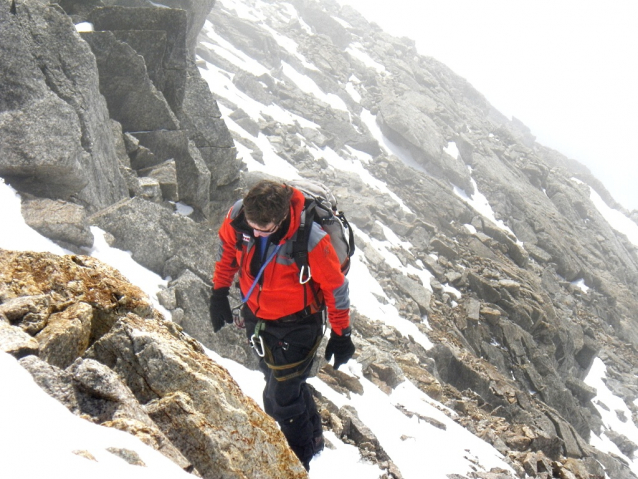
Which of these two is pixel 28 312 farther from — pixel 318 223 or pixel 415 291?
pixel 415 291

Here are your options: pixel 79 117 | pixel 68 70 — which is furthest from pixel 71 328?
pixel 68 70

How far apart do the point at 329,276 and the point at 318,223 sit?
0.59m

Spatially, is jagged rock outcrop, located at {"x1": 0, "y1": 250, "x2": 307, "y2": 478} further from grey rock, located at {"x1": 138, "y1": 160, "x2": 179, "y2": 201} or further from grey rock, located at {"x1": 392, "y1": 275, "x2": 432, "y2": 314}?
grey rock, located at {"x1": 392, "y1": 275, "x2": 432, "y2": 314}

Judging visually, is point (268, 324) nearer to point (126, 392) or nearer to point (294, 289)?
point (294, 289)

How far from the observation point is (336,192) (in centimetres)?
3459

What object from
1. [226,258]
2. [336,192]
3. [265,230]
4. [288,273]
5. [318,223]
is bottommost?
[336,192]

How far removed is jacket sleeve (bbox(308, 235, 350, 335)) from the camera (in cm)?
479

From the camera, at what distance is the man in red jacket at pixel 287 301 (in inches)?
187

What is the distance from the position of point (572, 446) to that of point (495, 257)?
65.5 ft

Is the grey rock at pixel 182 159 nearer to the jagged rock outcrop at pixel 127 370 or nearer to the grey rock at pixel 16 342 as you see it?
the jagged rock outcrop at pixel 127 370

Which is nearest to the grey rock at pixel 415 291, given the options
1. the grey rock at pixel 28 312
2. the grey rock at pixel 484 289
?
the grey rock at pixel 484 289

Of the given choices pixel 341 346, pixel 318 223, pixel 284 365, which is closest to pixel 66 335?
pixel 284 365

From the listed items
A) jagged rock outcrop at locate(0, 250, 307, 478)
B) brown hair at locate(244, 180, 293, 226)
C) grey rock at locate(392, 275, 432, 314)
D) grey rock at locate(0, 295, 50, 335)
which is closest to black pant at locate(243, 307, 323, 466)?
jagged rock outcrop at locate(0, 250, 307, 478)

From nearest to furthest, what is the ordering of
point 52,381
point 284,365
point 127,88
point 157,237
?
point 52,381 → point 284,365 → point 157,237 → point 127,88
